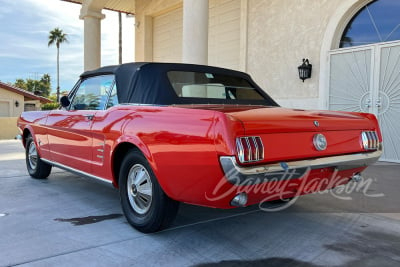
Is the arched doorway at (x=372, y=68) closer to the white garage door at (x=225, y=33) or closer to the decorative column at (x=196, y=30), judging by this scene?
the decorative column at (x=196, y=30)

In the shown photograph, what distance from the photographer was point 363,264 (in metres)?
2.46

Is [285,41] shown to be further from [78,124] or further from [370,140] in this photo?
[78,124]

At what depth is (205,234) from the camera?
3039mm

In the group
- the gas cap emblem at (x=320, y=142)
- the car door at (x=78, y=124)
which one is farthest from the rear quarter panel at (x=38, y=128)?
the gas cap emblem at (x=320, y=142)

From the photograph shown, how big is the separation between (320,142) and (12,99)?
2903 centimetres

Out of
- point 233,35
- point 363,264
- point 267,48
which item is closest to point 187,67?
point 363,264

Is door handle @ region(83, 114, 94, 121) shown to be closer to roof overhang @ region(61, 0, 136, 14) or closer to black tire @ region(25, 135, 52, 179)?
black tire @ region(25, 135, 52, 179)

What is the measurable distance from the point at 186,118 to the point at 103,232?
1327mm

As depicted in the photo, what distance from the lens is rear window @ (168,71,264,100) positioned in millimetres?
3535

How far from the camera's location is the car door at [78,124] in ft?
12.1

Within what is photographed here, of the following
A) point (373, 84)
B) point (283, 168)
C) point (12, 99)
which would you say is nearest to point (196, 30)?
point (373, 84)

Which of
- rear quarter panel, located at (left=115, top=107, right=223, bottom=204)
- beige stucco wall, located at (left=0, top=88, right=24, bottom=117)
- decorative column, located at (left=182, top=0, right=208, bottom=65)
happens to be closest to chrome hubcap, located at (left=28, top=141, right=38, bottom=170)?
rear quarter panel, located at (left=115, top=107, right=223, bottom=204)

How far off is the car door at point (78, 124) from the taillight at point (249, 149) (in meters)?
1.90

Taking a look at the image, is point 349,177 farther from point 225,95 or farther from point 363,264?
point 225,95
